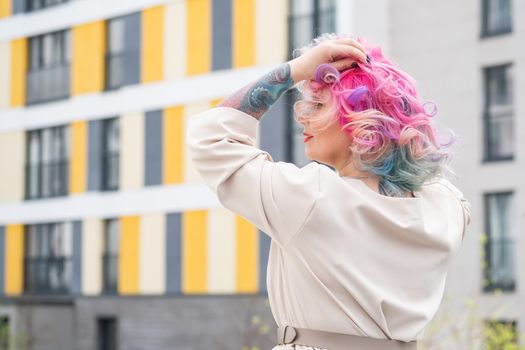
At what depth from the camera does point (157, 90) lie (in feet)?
95.6

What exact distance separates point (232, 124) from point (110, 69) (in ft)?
93.7

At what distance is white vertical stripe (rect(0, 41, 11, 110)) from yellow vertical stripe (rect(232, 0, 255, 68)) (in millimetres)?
8646

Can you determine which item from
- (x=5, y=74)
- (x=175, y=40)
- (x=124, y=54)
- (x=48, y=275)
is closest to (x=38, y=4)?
(x=5, y=74)

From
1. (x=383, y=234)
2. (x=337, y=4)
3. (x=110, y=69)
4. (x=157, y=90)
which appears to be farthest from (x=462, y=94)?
(x=383, y=234)

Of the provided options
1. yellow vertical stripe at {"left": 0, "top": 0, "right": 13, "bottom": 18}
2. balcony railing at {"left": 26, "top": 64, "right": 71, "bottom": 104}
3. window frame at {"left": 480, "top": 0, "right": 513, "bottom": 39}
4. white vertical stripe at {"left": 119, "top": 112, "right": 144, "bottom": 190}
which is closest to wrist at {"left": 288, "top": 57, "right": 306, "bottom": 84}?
window frame at {"left": 480, "top": 0, "right": 513, "bottom": 39}

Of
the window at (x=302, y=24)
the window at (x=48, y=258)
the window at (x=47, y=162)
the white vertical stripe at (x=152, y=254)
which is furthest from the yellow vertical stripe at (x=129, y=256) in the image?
the window at (x=302, y=24)

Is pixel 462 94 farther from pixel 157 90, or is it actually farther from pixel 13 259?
pixel 13 259

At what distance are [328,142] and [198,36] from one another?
85.9 feet

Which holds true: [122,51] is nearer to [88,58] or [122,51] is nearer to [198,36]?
[88,58]

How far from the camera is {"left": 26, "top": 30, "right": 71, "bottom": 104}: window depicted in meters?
32.0

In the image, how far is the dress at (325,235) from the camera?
8.20 feet

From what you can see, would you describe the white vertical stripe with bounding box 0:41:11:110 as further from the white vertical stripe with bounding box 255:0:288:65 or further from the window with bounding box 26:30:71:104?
the white vertical stripe with bounding box 255:0:288:65

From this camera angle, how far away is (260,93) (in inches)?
104

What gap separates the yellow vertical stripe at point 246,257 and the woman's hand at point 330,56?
24.3 metres
